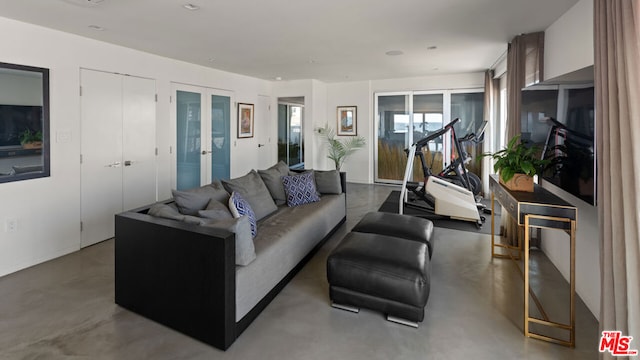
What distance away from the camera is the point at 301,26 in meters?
3.55

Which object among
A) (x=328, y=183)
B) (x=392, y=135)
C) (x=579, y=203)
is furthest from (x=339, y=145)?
(x=579, y=203)

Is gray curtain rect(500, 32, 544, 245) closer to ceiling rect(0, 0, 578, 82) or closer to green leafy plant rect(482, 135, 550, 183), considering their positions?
ceiling rect(0, 0, 578, 82)

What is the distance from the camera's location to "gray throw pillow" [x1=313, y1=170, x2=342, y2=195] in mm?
4531

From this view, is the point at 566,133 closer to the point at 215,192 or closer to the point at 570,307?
the point at 570,307

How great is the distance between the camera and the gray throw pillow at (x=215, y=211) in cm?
253

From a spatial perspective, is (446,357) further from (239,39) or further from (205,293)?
(239,39)

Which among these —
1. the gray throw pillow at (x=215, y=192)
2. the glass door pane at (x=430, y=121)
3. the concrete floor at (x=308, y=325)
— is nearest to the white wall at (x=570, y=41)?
the concrete floor at (x=308, y=325)

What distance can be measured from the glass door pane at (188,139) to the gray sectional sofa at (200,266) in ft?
8.79

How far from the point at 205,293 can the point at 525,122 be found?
3022mm

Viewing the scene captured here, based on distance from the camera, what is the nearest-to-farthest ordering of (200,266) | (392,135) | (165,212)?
(200,266) < (165,212) < (392,135)

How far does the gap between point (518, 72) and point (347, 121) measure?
4.63 meters

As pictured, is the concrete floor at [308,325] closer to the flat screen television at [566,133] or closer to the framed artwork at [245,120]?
the flat screen television at [566,133]

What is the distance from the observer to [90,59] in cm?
392

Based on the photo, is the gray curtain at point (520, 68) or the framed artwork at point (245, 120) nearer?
the gray curtain at point (520, 68)
